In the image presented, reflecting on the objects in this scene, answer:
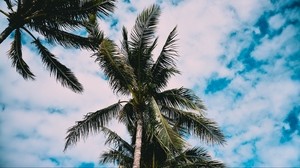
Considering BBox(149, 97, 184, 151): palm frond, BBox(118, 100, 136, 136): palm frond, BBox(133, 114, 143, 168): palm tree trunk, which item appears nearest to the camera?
BBox(149, 97, 184, 151): palm frond

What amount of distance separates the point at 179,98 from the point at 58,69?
4.16 m

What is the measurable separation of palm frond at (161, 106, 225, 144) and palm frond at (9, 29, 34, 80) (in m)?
5.10

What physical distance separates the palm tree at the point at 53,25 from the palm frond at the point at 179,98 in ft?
9.41

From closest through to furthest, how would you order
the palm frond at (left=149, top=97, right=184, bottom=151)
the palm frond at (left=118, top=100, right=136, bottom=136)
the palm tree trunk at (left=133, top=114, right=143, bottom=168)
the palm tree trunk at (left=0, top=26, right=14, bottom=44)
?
the palm tree trunk at (left=0, top=26, right=14, bottom=44)
the palm frond at (left=149, top=97, right=184, bottom=151)
the palm tree trunk at (left=133, top=114, right=143, bottom=168)
the palm frond at (left=118, top=100, right=136, bottom=136)

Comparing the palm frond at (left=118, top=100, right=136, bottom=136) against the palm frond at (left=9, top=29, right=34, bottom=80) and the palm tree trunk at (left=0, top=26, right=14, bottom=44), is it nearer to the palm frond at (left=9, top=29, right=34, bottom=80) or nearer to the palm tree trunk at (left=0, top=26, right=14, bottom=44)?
the palm frond at (left=9, top=29, right=34, bottom=80)

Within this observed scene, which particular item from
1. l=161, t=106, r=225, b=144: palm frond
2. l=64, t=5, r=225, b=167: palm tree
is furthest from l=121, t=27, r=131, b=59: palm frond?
l=161, t=106, r=225, b=144: palm frond

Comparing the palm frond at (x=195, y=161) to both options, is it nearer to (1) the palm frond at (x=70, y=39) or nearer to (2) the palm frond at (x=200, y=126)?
(2) the palm frond at (x=200, y=126)

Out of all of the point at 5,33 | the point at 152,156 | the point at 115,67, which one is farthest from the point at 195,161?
the point at 5,33

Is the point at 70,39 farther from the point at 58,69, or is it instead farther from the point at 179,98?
the point at 179,98

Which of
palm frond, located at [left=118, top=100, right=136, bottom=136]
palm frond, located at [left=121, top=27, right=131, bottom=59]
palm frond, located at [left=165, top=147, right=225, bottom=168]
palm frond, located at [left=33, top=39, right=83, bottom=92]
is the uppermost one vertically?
palm frond, located at [left=121, top=27, right=131, bottom=59]

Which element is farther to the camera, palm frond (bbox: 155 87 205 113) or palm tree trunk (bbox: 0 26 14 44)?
palm frond (bbox: 155 87 205 113)

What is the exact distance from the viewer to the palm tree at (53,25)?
29.5ft

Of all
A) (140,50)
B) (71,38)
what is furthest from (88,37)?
(140,50)

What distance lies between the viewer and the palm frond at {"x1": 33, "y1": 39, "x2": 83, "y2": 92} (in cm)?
1059
